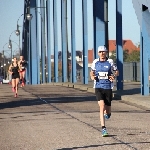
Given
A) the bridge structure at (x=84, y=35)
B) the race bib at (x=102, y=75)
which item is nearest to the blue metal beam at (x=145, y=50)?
the bridge structure at (x=84, y=35)

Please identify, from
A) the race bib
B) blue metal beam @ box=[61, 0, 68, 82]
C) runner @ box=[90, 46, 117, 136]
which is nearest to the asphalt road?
runner @ box=[90, 46, 117, 136]

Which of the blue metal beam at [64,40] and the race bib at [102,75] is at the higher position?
the blue metal beam at [64,40]

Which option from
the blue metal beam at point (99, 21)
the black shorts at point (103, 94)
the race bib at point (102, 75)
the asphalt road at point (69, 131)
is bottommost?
the asphalt road at point (69, 131)

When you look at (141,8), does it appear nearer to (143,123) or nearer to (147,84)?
(147,84)

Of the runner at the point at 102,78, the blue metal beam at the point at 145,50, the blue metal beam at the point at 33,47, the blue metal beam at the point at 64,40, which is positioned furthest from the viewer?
the blue metal beam at the point at 33,47

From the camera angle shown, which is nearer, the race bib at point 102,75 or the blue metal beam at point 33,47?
the race bib at point 102,75

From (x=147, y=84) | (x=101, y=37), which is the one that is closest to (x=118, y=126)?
(x=147, y=84)

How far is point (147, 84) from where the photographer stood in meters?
25.7

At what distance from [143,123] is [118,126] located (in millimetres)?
1026

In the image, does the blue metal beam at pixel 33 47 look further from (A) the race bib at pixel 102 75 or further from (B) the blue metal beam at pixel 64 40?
(A) the race bib at pixel 102 75

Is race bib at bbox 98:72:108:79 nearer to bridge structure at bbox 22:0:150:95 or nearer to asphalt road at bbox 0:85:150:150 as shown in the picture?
asphalt road at bbox 0:85:150:150

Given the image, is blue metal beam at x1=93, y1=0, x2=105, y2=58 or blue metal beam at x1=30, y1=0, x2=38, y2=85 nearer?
blue metal beam at x1=93, y1=0, x2=105, y2=58

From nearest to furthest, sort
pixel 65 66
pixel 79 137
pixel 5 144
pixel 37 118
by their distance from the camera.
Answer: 1. pixel 5 144
2. pixel 79 137
3. pixel 37 118
4. pixel 65 66

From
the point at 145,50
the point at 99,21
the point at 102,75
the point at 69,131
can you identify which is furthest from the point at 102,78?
the point at 99,21
